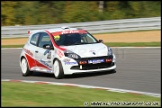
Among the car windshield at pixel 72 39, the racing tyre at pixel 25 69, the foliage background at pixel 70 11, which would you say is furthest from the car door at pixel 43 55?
the foliage background at pixel 70 11

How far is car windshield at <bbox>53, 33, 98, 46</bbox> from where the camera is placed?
13.2 m

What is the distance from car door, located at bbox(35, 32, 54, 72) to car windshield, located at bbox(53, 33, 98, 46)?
1.00 ft

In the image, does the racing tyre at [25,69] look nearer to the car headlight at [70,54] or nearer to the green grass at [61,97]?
the car headlight at [70,54]

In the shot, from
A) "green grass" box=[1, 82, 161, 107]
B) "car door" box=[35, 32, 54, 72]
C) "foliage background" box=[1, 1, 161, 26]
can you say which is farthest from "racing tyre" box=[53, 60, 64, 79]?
"foliage background" box=[1, 1, 161, 26]

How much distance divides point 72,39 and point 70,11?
19962 millimetres

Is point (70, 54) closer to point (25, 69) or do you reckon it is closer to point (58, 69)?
point (58, 69)

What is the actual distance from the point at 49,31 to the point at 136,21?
1176 centimetres

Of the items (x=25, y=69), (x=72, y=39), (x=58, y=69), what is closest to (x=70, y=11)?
(x=25, y=69)

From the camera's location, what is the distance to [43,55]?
→ 13375 millimetres

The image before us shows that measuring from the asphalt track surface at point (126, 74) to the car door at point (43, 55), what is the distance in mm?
343

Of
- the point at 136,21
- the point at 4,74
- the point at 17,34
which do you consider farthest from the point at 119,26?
the point at 4,74

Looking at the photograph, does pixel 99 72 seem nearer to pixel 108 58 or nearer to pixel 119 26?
pixel 108 58

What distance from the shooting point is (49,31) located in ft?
45.5

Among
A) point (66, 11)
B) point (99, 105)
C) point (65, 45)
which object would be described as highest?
point (66, 11)
